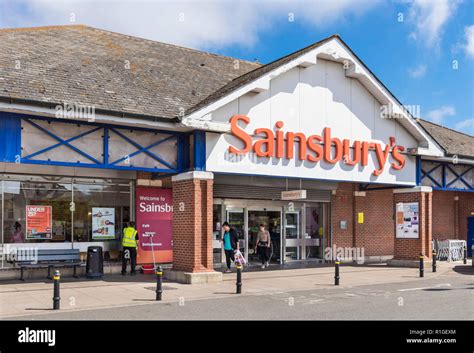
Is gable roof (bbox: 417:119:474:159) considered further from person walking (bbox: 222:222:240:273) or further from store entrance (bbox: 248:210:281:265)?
person walking (bbox: 222:222:240:273)

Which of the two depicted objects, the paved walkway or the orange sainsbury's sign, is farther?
the orange sainsbury's sign

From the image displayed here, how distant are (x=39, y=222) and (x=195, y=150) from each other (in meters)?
5.38

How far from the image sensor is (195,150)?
15211 millimetres

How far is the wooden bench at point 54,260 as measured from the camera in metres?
15.4

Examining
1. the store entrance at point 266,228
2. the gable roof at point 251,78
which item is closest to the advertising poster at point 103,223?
the gable roof at point 251,78

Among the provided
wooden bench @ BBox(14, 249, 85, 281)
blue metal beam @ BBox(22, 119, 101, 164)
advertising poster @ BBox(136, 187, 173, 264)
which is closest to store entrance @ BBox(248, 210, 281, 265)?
advertising poster @ BBox(136, 187, 173, 264)

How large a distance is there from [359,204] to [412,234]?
313 cm

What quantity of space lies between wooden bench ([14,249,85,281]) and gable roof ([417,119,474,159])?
14.7m

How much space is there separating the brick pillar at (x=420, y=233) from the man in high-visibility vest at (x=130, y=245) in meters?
10.8

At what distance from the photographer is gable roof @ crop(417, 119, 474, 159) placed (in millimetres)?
22875

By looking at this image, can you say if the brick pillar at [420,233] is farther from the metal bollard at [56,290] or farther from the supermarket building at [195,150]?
the metal bollard at [56,290]

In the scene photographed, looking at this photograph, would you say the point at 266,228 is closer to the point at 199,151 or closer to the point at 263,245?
the point at 263,245

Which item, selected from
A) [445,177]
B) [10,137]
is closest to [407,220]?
[445,177]

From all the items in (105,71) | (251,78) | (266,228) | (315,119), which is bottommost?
(266,228)
